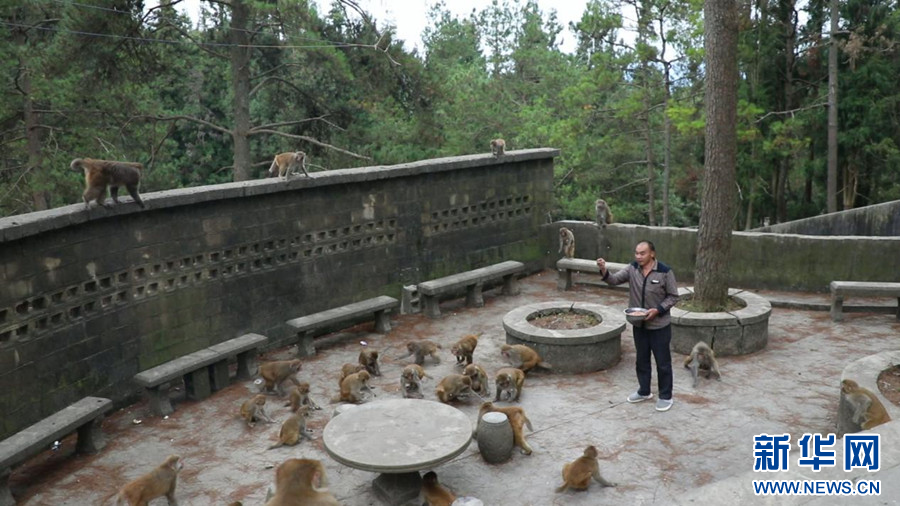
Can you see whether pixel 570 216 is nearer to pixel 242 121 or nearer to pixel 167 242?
pixel 242 121

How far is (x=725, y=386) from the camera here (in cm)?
872

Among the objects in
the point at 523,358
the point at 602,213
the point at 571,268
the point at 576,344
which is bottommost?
the point at 523,358

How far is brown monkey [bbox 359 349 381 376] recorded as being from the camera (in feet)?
30.8

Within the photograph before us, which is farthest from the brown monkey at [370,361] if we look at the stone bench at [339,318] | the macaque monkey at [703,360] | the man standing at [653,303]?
the macaque monkey at [703,360]

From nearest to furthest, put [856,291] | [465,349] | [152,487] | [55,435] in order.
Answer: [152,487]
[55,435]
[465,349]
[856,291]

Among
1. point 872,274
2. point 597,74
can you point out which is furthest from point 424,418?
point 597,74

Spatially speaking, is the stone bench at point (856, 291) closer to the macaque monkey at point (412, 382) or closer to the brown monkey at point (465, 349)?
the brown monkey at point (465, 349)

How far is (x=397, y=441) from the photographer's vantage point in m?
6.26

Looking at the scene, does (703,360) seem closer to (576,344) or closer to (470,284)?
(576,344)

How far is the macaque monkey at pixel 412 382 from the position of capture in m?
8.55

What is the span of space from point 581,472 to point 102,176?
6036mm

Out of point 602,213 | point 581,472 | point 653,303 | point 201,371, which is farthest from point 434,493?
point 602,213

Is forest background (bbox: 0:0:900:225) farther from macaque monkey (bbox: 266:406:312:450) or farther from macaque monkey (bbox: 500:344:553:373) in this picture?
macaque monkey (bbox: 266:406:312:450)

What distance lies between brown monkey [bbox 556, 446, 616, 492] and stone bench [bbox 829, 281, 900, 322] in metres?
6.47
